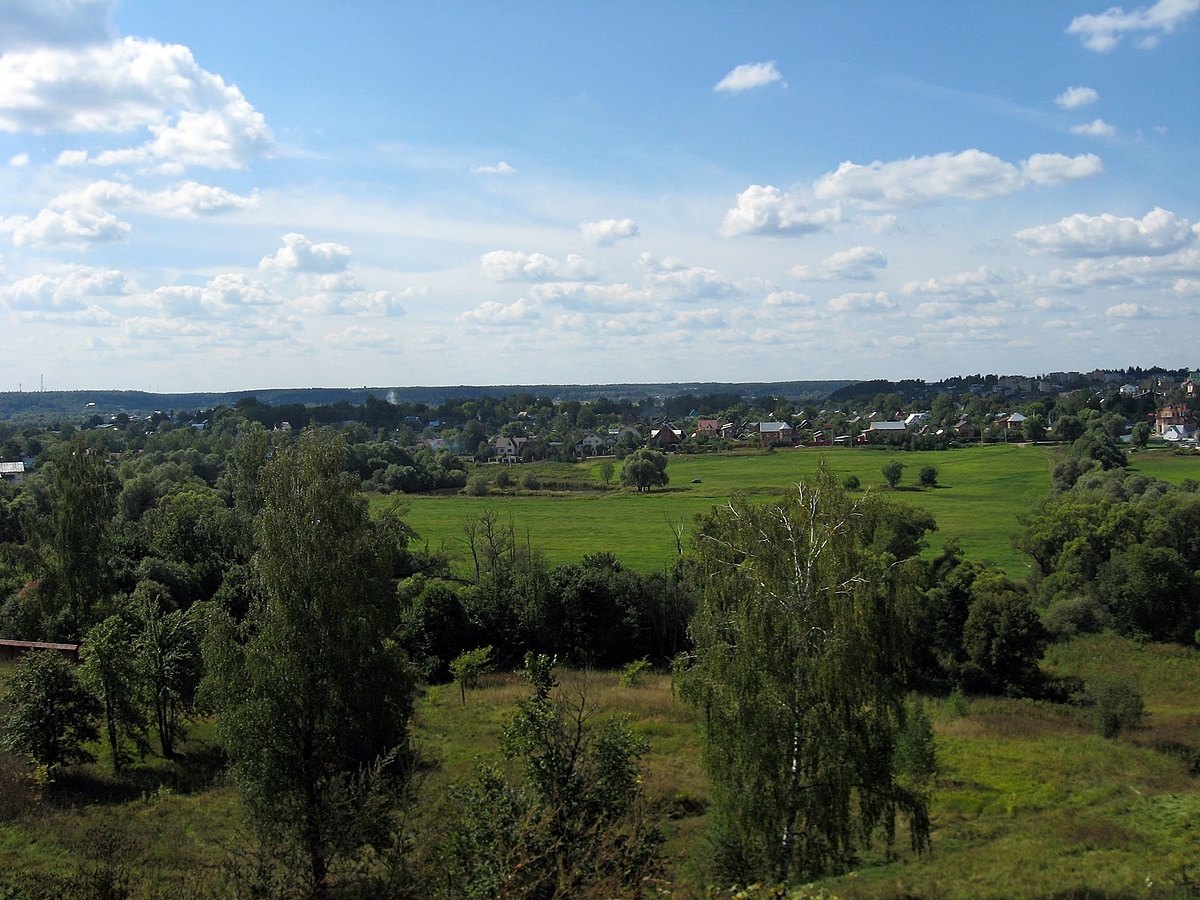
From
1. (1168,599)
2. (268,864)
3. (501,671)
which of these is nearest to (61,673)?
(268,864)

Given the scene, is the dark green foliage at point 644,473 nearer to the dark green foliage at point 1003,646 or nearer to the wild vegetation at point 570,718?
the wild vegetation at point 570,718

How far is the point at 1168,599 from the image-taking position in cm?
3928

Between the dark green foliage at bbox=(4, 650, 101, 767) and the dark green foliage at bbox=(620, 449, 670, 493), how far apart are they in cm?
6781

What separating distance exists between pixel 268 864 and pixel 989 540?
55.8 m

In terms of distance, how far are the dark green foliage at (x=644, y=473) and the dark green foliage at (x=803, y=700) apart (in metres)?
71.0

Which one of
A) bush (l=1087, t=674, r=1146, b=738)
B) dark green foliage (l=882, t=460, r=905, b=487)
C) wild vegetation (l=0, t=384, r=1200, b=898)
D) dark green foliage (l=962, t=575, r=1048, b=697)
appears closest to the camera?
wild vegetation (l=0, t=384, r=1200, b=898)

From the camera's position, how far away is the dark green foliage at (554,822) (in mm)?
10102

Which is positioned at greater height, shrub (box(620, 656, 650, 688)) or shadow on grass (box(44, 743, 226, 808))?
shadow on grass (box(44, 743, 226, 808))

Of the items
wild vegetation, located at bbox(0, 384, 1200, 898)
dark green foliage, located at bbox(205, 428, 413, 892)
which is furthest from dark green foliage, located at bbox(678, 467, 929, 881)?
dark green foliage, located at bbox(205, 428, 413, 892)

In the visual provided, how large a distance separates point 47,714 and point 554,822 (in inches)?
583

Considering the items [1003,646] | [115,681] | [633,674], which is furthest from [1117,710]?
[115,681]

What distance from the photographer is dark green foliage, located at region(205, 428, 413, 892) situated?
1616 centimetres

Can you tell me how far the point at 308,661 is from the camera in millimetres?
16484

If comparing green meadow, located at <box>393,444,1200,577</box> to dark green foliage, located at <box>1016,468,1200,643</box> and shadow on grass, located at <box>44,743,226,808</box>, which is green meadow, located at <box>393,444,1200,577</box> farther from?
Answer: shadow on grass, located at <box>44,743,226,808</box>
